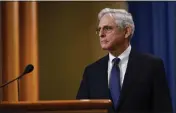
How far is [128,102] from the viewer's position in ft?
6.46

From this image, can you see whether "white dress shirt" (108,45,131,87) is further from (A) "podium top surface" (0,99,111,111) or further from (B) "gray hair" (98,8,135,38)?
(A) "podium top surface" (0,99,111,111)

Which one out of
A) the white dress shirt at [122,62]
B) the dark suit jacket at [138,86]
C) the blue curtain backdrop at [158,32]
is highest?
the blue curtain backdrop at [158,32]

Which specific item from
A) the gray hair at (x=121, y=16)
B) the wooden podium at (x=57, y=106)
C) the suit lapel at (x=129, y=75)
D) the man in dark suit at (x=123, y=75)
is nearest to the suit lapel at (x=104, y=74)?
the man in dark suit at (x=123, y=75)

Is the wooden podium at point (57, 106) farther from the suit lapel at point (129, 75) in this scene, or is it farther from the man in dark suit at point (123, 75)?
the suit lapel at point (129, 75)

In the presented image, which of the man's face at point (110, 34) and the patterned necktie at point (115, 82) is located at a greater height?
the man's face at point (110, 34)

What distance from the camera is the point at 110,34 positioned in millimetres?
2184

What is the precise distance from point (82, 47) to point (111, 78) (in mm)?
477

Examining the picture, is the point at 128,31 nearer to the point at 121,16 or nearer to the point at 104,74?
the point at 121,16

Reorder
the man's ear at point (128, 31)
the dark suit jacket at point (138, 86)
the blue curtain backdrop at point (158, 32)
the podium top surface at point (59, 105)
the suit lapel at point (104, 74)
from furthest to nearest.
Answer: the blue curtain backdrop at point (158, 32)
the man's ear at point (128, 31)
the suit lapel at point (104, 74)
the dark suit jacket at point (138, 86)
the podium top surface at point (59, 105)

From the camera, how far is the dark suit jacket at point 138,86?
1.98 meters

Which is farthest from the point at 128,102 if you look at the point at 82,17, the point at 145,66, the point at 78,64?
the point at 82,17

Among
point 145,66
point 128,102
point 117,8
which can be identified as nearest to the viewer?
point 128,102

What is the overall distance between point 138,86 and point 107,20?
1.44 feet

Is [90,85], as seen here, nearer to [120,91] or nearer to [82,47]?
[120,91]
